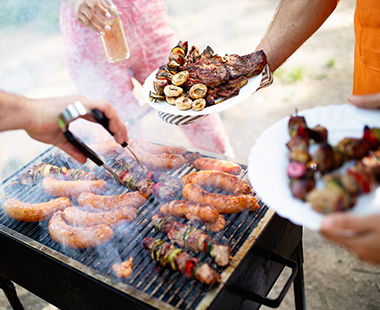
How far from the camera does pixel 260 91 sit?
26.1 ft

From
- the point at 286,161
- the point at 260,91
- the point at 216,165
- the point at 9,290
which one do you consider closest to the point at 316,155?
the point at 286,161

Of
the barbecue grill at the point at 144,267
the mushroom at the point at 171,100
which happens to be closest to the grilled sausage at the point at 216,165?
the barbecue grill at the point at 144,267

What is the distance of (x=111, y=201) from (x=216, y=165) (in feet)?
3.27

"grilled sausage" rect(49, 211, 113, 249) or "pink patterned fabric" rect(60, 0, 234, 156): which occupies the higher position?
"pink patterned fabric" rect(60, 0, 234, 156)

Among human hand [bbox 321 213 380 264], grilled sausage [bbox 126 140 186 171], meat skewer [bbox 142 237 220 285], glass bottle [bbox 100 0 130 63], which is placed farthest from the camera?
glass bottle [bbox 100 0 130 63]

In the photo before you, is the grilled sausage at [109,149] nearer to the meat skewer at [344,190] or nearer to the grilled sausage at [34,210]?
the grilled sausage at [34,210]

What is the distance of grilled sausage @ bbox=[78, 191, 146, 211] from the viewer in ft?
9.33

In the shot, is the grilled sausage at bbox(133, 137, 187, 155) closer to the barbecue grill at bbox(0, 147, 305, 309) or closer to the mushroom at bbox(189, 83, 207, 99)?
the barbecue grill at bbox(0, 147, 305, 309)

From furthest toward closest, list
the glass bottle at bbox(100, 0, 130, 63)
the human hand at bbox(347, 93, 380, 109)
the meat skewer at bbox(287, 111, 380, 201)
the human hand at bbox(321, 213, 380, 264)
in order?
the glass bottle at bbox(100, 0, 130, 63) < the human hand at bbox(347, 93, 380, 109) < the meat skewer at bbox(287, 111, 380, 201) < the human hand at bbox(321, 213, 380, 264)

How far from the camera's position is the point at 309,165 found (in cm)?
192

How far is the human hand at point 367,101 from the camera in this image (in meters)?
1.93

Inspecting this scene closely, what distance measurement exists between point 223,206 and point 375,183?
115cm

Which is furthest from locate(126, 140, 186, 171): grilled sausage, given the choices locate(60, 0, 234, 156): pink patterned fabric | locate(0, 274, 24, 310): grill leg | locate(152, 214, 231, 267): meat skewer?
locate(0, 274, 24, 310): grill leg

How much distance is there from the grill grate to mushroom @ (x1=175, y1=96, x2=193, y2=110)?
0.77 meters
